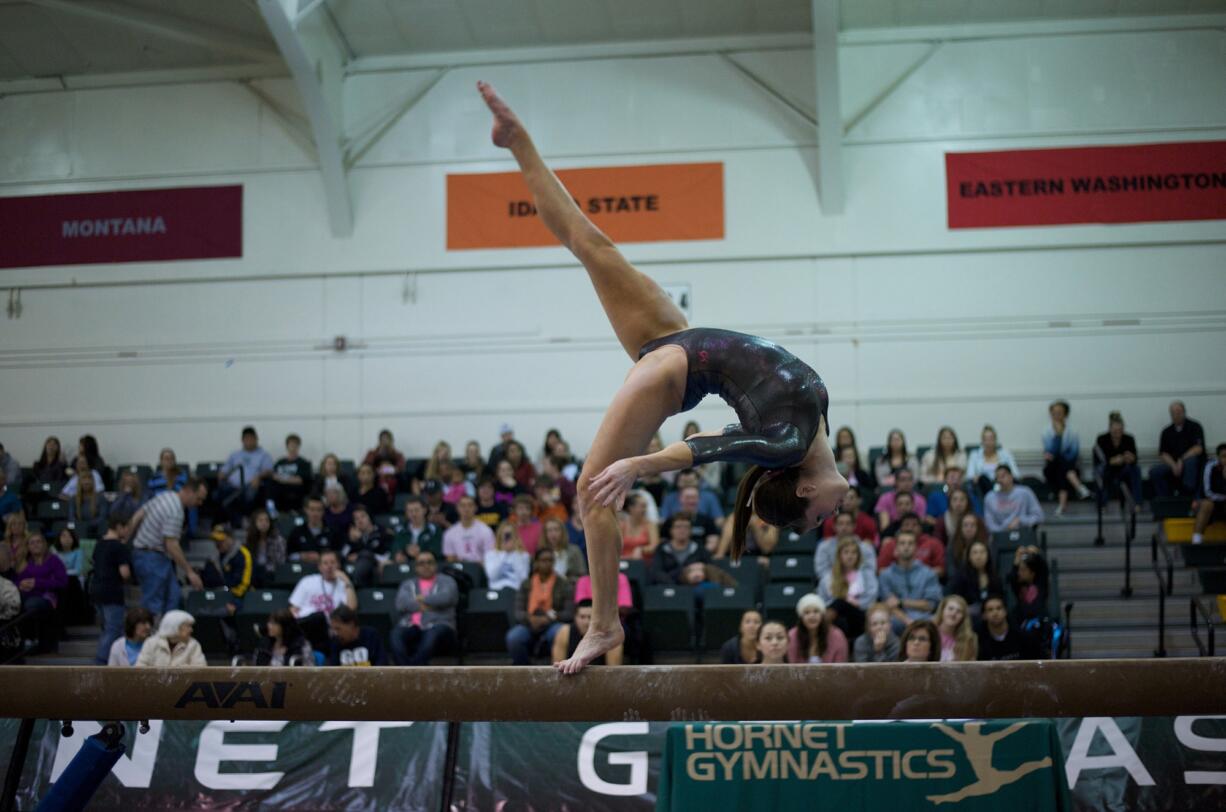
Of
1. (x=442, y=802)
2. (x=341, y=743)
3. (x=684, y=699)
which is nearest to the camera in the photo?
(x=684, y=699)

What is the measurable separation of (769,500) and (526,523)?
7.70 m

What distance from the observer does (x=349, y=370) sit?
1683 cm

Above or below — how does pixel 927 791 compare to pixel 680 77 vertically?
below

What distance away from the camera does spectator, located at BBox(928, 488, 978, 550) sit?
11438mm

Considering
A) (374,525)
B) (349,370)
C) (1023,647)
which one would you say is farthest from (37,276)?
(1023,647)

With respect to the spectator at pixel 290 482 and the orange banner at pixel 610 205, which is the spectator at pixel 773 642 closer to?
the spectator at pixel 290 482

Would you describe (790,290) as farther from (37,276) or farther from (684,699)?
(684,699)

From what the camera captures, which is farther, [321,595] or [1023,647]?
[321,595]

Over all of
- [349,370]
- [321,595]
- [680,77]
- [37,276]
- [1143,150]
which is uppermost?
[680,77]

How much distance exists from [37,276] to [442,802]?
1336 centimetres

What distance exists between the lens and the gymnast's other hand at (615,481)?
4.24 m

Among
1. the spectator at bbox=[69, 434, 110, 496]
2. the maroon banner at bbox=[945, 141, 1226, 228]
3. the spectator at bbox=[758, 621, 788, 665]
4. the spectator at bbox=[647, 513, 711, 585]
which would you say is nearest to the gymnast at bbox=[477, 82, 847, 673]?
the spectator at bbox=[758, 621, 788, 665]

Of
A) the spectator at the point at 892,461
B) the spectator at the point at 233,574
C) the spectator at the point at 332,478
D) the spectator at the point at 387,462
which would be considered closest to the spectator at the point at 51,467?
the spectator at the point at 332,478

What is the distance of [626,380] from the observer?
15.8ft
